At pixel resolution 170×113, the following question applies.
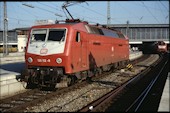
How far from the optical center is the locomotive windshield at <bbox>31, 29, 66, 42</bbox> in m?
13.6

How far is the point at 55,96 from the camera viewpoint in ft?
40.8

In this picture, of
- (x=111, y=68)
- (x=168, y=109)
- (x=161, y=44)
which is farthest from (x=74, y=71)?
(x=161, y=44)

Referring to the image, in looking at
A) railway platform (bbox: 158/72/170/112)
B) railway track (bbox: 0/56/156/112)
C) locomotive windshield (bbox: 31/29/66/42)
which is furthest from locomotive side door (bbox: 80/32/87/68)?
railway platform (bbox: 158/72/170/112)

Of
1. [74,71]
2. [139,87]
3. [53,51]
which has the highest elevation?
[53,51]

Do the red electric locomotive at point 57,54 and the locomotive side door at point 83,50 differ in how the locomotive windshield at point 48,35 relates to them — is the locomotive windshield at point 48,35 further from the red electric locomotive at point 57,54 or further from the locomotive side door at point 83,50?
the locomotive side door at point 83,50

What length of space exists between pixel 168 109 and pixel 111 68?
1517cm

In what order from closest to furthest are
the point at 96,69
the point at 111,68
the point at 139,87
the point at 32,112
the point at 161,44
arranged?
the point at 32,112, the point at 139,87, the point at 96,69, the point at 111,68, the point at 161,44

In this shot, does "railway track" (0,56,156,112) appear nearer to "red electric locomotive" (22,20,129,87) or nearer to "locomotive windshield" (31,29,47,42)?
"red electric locomotive" (22,20,129,87)

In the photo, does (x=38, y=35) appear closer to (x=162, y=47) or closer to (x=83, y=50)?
(x=83, y=50)

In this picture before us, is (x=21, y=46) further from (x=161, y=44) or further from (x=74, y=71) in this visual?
(x=74, y=71)

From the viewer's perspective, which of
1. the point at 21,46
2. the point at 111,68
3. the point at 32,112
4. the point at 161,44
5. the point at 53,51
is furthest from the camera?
the point at 21,46

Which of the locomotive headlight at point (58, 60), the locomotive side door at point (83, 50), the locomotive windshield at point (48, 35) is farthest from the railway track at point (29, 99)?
the locomotive windshield at point (48, 35)

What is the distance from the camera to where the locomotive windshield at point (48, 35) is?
44.7 ft

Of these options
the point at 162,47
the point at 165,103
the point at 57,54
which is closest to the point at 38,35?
the point at 57,54
